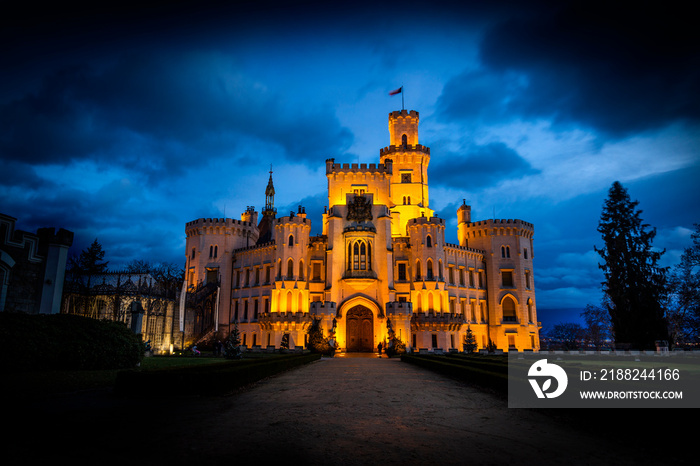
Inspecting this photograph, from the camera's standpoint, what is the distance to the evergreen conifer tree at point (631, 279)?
35.9 m

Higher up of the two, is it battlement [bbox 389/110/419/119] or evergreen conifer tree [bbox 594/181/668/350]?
battlement [bbox 389/110/419/119]

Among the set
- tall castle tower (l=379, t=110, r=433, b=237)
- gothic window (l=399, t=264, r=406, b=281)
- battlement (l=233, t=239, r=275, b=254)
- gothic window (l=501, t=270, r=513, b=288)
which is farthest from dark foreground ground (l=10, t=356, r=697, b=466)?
gothic window (l=501, t=270, r=513, b=288)

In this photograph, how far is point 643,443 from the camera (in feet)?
24.0

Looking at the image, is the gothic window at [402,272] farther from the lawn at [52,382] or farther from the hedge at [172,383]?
the lawn at [52,382]

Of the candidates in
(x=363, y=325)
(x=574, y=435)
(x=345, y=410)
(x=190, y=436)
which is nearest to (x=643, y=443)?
(x=574, y=435)

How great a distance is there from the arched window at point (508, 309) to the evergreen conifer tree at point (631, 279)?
61.8ft

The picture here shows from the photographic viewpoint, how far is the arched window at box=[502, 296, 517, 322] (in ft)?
188

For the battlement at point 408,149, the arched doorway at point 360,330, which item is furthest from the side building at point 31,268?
the battlement at point 408,149

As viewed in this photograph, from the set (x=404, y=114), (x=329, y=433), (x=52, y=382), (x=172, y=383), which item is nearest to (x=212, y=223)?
(x=404, y=114)

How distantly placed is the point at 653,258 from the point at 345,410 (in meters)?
39.6

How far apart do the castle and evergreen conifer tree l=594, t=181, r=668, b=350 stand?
1787cm

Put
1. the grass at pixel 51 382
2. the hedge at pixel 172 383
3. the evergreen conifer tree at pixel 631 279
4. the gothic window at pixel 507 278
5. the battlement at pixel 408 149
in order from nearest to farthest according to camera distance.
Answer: the grass at pixel 51 382
the hedge at pixel 172 383
the evergreen conifer tree at pixel 631 279
the gothic window at pixel 507 278
the battlement at pixel 408 149

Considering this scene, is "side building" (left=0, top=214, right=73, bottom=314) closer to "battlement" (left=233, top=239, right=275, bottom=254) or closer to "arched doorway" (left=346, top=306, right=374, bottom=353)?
"arched doorway" (left=346, top=306, right=374, bottom=353)

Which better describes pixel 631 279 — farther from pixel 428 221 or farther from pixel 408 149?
pixel 408 149
